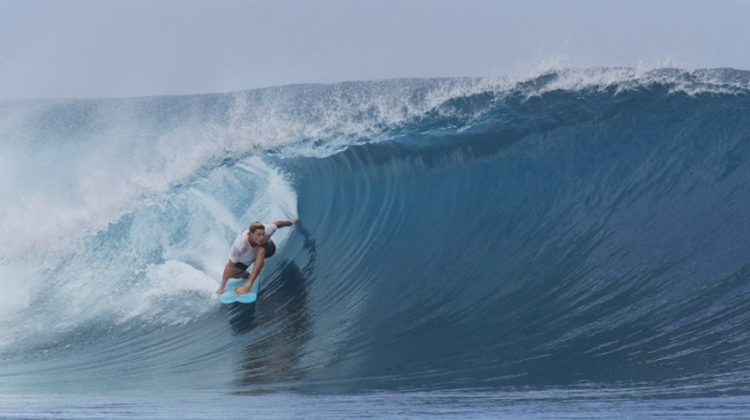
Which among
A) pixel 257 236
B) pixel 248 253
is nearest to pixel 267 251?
pixel 248 253

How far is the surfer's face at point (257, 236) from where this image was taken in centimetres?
793

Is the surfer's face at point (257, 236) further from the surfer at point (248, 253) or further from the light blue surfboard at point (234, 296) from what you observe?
the light blue surfboard at point (234, 296)

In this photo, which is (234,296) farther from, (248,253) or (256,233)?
(256,233)

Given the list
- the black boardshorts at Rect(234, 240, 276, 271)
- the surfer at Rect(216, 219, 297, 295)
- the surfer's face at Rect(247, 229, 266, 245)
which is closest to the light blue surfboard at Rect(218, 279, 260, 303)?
the surfer at Rect(216, 219, 297, 295)

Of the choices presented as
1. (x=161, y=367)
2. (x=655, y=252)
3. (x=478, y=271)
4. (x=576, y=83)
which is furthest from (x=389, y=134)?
(x=161, y=367)

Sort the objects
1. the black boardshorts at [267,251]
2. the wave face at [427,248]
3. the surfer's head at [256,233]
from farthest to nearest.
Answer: the black boardshorts at [267,251] → the surfer's head at [256,233] → the wave face at [427,248]

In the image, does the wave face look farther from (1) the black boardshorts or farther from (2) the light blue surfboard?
(1) the black boardshorts

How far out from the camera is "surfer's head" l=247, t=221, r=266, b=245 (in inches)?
311

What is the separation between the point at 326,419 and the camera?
5207 millimetres

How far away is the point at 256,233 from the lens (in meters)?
7.93

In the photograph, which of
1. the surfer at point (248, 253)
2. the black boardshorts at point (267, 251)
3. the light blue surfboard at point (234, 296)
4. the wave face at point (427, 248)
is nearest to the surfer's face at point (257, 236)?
the surfer at point (248, 253)

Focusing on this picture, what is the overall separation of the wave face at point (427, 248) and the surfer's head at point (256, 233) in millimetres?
676

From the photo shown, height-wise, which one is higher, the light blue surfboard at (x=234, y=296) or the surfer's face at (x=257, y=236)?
the surfer's face at (x=257, y=236)

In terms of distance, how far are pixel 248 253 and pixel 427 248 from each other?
6.03 feet
